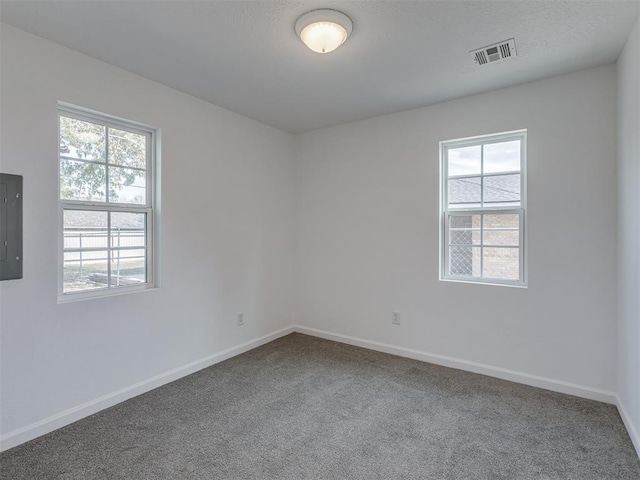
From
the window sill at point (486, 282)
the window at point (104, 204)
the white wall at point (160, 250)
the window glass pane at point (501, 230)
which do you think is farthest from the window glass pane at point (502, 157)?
the window at point (104, 204)

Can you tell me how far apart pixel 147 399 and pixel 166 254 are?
1.16 meters

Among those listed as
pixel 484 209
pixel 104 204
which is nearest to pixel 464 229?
pixel 484 209

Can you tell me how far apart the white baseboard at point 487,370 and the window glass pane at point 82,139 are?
9.83 ft

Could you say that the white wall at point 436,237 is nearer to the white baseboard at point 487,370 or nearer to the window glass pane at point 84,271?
the white baseboard at point 487,370

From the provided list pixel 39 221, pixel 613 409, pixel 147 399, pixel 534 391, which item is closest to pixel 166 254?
pixel 39 221

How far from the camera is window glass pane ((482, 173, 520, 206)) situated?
302 cm

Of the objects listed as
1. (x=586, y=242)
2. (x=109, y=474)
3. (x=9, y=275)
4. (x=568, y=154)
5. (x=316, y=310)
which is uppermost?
(x=568, y=154)

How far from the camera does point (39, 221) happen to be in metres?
2.23

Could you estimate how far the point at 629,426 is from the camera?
2.20m

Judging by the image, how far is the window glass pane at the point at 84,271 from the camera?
244 cm

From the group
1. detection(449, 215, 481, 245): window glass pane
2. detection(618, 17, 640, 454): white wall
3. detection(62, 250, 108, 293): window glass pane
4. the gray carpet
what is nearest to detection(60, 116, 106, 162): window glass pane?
detection(62, 250, 108, 293): window glass pane

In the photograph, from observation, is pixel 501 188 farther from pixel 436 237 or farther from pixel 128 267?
pixel 128 267

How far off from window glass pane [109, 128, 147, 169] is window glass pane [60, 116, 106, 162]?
7 centimetres

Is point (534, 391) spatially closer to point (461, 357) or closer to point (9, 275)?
point (461, 357)
